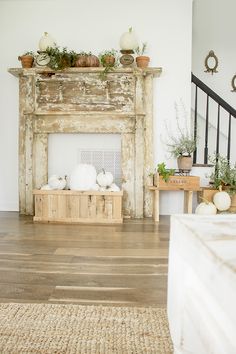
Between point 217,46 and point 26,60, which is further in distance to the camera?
point 217,46

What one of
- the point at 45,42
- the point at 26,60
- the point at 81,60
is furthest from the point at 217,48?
the point at 26,60

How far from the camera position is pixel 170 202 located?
183 inches

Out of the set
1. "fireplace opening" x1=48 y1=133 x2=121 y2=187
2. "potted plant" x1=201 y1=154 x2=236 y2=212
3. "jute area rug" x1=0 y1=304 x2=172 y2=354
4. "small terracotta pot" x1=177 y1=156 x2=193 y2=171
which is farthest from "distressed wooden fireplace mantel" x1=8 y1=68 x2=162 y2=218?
"jute area rug" x1=0 y1=304 x2=172 y2=354

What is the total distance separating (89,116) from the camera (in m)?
4.47

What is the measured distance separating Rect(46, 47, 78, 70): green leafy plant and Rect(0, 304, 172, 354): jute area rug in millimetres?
3063

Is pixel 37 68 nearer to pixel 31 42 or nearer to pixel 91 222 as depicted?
pixel 31 42

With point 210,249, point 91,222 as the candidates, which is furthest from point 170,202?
point 210,249

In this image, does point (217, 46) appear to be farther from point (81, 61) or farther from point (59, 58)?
point (59, 58)

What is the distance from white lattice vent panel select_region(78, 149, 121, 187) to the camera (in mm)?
4645

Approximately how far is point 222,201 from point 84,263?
199 centimetres

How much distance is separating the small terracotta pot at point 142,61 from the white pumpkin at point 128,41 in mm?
145

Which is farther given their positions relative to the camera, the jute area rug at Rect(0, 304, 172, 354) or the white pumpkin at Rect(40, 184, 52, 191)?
the white pumpkin at Rect(40, 184, 52, 191)

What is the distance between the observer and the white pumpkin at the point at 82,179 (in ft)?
13.5

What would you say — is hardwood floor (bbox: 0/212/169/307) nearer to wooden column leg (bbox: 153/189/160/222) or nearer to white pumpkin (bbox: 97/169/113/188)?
wooden column leg (bbox: 153/189/160/222)
